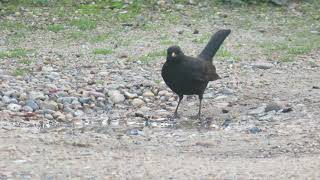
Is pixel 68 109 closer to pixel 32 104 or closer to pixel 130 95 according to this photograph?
pixel 32 104

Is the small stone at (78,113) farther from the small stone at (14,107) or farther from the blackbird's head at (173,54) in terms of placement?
the blackbird's head at (173,54)

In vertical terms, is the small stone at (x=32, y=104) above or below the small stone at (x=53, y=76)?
above

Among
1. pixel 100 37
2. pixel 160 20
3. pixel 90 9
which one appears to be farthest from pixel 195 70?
pixel 90 9

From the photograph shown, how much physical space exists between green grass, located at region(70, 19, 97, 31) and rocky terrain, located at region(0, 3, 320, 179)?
8 centimetres

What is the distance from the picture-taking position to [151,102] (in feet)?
34.6

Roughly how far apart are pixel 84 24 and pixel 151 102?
5804 mm

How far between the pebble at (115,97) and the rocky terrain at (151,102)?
0.03 metres

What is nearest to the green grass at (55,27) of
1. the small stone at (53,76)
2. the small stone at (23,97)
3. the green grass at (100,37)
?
the green grass at (100,37)

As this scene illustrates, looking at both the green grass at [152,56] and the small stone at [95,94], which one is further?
the green grass at [152,56]

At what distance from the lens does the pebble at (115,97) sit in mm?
10430

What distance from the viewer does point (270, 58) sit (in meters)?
13.5

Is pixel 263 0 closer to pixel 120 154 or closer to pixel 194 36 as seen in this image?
pixel 194 36

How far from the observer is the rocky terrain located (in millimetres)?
7223

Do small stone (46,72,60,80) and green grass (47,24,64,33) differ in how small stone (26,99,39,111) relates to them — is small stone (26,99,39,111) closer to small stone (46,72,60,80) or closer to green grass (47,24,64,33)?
small stone (46,72,60,80)
